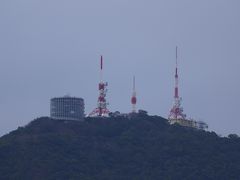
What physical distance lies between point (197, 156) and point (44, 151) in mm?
17203

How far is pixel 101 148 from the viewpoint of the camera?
142750 mm

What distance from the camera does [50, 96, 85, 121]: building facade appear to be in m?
152

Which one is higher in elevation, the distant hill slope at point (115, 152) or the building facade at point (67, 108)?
the building facade at point (67, 108)

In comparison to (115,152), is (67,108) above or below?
above

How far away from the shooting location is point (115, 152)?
14200 cm

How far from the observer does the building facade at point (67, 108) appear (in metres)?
152

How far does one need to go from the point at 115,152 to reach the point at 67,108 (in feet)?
41.7

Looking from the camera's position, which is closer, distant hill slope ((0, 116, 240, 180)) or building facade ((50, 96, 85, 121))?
distant hill slope ((0, 116, 240, 180))

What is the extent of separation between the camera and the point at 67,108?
152250mm

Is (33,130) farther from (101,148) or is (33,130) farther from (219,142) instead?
(219,142)

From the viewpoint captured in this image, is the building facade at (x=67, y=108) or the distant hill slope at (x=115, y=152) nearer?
the distant hill slope at (x=115, y=152)

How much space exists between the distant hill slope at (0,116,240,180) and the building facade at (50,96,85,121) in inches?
48.6

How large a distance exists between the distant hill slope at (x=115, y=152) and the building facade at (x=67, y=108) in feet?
4.05

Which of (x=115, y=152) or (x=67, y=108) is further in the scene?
(x=67, y=108)
